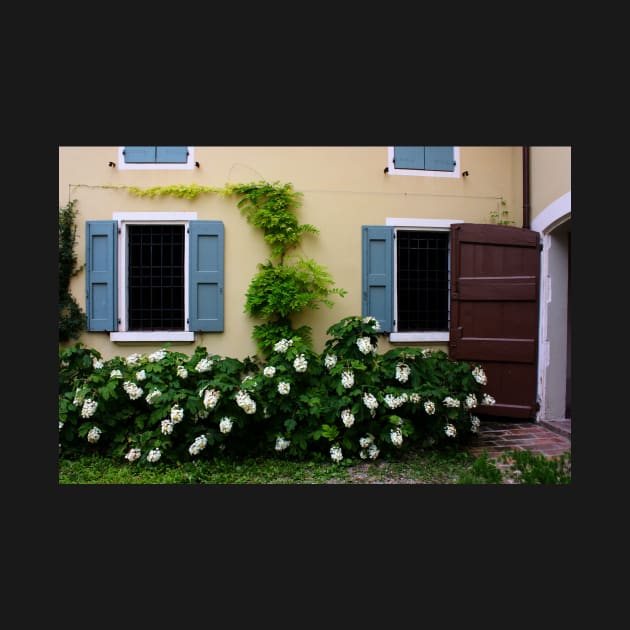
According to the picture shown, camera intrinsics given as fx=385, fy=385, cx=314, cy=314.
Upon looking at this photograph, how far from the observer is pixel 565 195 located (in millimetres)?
4469

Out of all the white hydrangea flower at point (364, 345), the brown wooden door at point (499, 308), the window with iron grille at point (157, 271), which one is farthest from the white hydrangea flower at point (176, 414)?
the brown wooden door at point (499, 308)

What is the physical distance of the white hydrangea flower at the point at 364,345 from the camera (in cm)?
394

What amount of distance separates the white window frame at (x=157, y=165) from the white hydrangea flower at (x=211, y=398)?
9.82ft

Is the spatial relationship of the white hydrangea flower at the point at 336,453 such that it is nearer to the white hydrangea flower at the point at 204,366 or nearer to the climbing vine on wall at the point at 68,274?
the white hydrangea flower at the point at 204,366

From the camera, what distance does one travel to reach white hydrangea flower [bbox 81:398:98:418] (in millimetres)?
3654

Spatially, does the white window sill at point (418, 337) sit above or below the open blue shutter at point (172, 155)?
below

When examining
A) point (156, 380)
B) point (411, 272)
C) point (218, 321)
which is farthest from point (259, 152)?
point (156, 380)

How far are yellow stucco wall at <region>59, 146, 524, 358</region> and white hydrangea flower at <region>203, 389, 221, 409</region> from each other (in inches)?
53.9

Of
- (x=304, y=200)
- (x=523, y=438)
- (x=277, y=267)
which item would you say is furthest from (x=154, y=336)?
(x=523, y=438)

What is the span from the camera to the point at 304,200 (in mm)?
5055

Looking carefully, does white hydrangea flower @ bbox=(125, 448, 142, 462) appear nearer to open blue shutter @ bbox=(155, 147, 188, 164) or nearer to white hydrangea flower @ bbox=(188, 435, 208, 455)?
white hydrangea flower @ bbox=(188, 435, 208, 455)

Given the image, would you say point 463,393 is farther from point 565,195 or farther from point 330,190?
point 330,190

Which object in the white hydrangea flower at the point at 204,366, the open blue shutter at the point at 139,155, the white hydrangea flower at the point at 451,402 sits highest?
the open blue shutter at the point at 139,155

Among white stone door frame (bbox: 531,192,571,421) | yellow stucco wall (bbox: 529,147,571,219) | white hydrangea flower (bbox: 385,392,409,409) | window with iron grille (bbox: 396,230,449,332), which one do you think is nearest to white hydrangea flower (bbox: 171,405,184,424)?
white hydrangea flower (bbox: 385,392,409,409)
